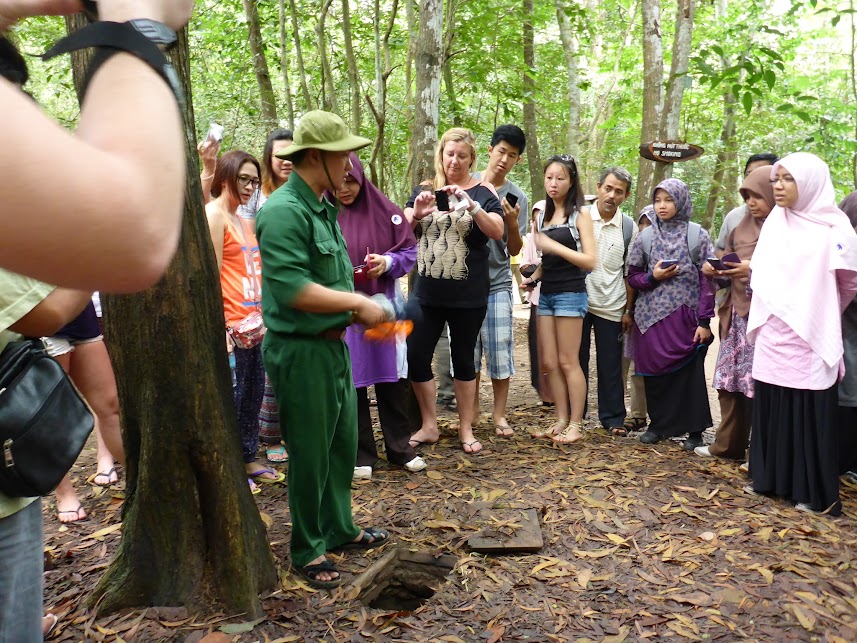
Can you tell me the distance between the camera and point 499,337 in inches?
237

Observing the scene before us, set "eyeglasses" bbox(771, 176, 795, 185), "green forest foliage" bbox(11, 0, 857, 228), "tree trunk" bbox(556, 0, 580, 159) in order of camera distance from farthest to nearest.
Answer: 1. "tree trunk" bbox(556, 0, 580, 159)
2. "green forest foliage" bbox(11, 0, 857, 228)
3. "eyeglasses" bbox(771, 176, 795, 185)

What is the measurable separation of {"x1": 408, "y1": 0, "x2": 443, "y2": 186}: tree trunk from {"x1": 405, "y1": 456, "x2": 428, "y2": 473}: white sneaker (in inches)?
96.5

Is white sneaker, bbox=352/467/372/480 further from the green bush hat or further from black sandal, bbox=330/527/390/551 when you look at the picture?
the green bush hat

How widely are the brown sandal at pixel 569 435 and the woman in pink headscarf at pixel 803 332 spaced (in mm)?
1460

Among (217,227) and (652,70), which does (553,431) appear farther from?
(652,70)

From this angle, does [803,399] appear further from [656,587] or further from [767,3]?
[767,3]

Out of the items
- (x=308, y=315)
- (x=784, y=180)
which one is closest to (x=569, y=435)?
(x=784, y=180)

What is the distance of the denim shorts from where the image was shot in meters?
5.92

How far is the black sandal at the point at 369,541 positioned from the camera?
381 cm

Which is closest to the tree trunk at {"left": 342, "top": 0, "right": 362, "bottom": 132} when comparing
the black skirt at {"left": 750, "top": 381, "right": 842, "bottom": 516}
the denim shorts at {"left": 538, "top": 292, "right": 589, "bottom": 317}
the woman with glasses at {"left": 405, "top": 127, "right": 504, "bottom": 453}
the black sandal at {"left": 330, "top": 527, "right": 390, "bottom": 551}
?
the woman with glasses at {"left": 405, "top": 127, "right": 504, "bottom": 453}

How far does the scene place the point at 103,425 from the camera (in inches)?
181

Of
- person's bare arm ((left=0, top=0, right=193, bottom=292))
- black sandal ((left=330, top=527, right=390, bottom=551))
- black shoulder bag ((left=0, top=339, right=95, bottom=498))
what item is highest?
person's bare arm ((left=0, top=0, right=193, bottom=292))

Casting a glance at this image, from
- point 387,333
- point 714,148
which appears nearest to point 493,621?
point 387,333

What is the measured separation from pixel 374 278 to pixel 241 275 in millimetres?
936
